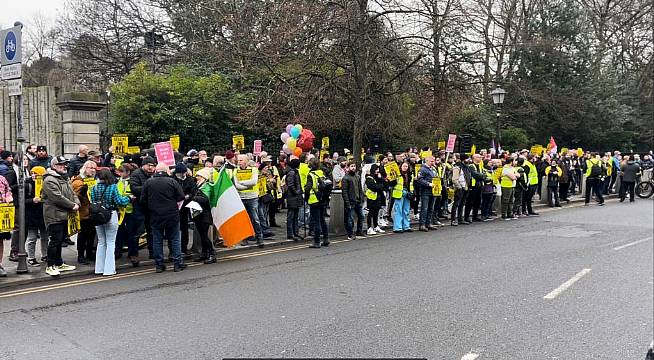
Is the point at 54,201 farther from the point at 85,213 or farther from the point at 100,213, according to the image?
the point at 85,213

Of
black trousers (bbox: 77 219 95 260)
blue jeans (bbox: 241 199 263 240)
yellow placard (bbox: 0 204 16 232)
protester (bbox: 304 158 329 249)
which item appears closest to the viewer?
yellow placard (bbox: 0 204 16 232)

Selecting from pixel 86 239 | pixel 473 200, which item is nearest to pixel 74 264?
pixel 86 239

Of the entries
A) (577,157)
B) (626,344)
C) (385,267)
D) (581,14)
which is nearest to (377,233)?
(385,267)

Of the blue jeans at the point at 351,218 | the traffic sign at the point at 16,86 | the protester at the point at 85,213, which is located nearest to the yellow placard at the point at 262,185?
the blue jeans at the point at 351,218

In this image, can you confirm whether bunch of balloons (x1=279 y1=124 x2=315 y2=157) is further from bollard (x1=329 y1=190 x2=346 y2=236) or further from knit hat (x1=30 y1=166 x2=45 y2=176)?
knit hat (x1=30 y1=166 x2=45 y2=176)

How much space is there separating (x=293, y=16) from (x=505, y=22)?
2216 cm

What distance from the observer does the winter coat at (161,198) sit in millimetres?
9359

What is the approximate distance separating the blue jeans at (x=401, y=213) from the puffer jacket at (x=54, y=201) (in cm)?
783

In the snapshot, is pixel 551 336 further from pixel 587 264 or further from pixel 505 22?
pixel 505 22

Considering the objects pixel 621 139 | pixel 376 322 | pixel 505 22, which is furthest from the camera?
pixel 621 139

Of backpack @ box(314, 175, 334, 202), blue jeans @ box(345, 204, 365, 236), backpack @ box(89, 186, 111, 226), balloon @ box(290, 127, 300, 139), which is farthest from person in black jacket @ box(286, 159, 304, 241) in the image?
backpack @ box(89, 186, 111, 226)

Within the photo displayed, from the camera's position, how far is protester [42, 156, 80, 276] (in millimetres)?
8922

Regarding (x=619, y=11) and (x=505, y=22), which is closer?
(x=505, y=22)

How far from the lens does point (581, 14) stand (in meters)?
36.5
